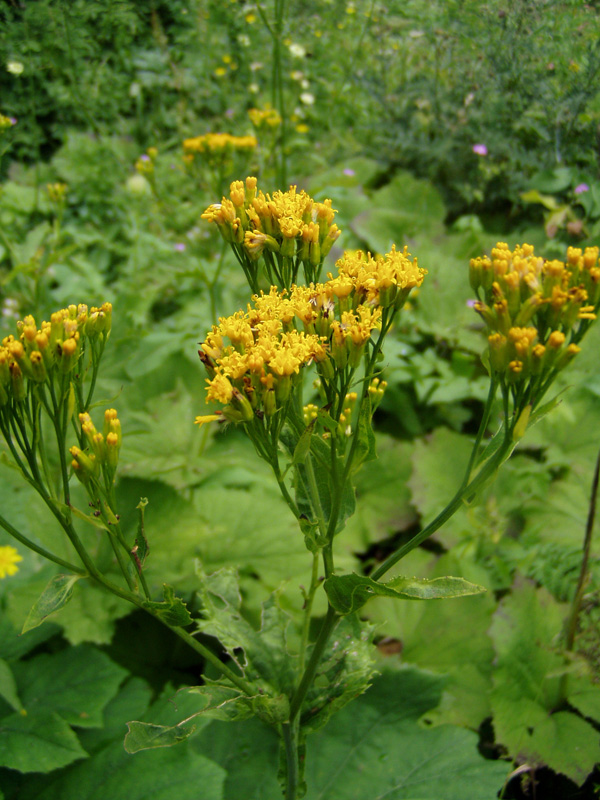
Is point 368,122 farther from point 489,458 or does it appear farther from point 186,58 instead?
point 489,458

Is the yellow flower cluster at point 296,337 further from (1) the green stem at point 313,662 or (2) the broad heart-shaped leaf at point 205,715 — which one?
(2) the broad heart-shaped leaf at point 205,715

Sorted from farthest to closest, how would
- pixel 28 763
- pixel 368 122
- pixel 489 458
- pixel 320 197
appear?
pixel 368 122, pixel 320 197, pixel 28 763, pixel 489 458

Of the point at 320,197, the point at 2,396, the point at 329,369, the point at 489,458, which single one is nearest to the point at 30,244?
the point at 320,197

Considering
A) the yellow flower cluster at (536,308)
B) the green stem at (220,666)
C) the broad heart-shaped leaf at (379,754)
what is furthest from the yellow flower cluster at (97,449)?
the broad heart-shaped leaf at (379,754)

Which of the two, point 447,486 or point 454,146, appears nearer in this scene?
point 447,486

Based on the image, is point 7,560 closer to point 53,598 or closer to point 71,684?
point 53,598

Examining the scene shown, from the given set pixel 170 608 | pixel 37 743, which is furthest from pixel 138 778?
pixel 170 608

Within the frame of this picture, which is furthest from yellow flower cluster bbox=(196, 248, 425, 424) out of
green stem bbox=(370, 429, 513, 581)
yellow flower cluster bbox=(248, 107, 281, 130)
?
yellow flower cluster bbox=(248, 107, 281, 130)
